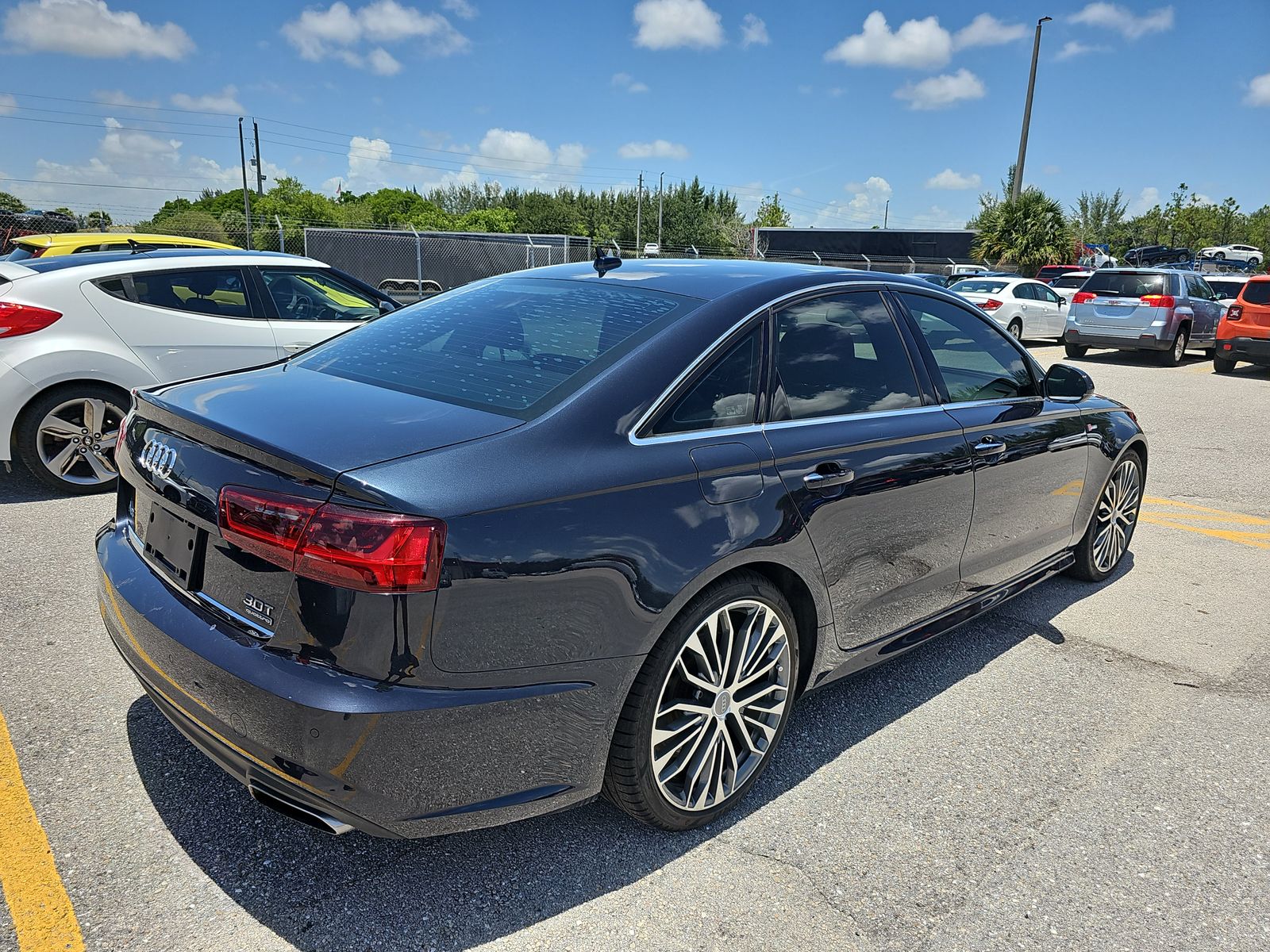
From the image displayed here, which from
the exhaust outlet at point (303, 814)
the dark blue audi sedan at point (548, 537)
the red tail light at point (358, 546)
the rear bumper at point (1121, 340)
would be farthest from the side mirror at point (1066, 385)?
the rear bumper at point (1121, 340)

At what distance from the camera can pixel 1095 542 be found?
4.94 metres

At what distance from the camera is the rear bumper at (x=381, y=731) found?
2064 millimetres

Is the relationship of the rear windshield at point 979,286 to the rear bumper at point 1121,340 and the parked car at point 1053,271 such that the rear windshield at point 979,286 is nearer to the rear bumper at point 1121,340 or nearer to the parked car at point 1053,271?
the rear bumper at point 1121,340

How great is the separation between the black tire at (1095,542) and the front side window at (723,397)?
2772 millimetres

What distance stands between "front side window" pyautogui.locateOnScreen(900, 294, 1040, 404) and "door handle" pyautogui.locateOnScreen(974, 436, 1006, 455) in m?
0.18

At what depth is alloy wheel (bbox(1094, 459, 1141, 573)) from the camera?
4910 mm

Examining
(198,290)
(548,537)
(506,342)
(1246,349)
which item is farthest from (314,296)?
(1246,349)

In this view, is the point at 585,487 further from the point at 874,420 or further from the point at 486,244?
the point at 486,244

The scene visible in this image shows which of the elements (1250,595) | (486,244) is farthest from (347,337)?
(486,244)

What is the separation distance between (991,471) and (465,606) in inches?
94.7

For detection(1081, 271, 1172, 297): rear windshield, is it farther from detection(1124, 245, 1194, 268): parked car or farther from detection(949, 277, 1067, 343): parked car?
detection(1124, 245, 1194, 268): parked car

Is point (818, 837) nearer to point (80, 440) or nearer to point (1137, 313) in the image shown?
point (80, 440)

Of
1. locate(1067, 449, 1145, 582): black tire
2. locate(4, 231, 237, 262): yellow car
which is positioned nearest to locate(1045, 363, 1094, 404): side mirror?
locate(1067, 449, 1145, 582): black tire

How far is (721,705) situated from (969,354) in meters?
2.08
